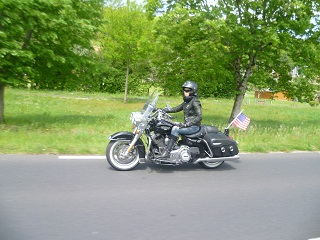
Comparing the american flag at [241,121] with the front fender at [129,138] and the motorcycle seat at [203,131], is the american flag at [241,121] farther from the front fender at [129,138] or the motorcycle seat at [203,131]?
the front fender at [129,138]

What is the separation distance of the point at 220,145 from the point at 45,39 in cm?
728

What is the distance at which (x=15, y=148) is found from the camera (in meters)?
7.23

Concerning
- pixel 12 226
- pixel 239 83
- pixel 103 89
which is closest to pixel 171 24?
pixel 239 83

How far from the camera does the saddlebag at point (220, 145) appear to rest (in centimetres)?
654

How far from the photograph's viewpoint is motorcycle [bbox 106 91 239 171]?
621 centimetres

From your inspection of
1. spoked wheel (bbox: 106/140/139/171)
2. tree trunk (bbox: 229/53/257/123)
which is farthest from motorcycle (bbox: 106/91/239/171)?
tree trunk (bbox: 229/53/257/123)

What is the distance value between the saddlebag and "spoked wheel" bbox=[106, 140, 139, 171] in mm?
1506

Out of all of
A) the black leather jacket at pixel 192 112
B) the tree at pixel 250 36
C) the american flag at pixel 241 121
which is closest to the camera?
the black leather jacket at pixel 192 112

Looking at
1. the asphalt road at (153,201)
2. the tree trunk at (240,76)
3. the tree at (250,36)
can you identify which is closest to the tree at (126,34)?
the tree at (250,36)

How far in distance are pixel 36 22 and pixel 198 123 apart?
6975mm

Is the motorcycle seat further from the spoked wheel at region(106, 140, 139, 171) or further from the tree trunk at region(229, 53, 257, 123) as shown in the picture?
the tree trunk at region(229, 53, 257, 123)

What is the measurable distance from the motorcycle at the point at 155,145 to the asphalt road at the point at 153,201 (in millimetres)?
262

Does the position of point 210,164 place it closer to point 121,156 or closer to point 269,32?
point 121,156

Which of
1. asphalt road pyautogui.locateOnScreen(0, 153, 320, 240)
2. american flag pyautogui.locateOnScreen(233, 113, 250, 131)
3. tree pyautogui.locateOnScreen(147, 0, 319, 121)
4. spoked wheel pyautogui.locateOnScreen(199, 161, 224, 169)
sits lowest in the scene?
asphalt road pyautogui.locateOnScreen(0, 153, 320, 240)
